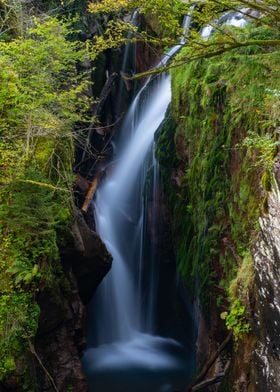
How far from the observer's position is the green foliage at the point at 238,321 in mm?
4953

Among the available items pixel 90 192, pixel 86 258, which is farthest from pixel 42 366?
pixel 90 192

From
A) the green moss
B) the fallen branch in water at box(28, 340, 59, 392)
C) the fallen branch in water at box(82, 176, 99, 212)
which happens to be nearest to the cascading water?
the fallen branch in water at box(82, 176, 99, 212)

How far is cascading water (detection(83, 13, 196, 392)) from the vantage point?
8438 millimetres

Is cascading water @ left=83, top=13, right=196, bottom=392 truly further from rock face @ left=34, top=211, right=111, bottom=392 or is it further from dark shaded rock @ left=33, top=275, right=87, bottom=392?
dark shaded rock @ left=33, top=275, right=87, bottom=392

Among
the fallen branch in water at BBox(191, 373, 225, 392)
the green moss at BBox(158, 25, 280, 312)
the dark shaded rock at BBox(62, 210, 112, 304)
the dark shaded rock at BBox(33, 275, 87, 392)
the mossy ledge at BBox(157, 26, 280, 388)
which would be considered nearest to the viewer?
the mossy ledge at BBox(157, 26, 280, 388)

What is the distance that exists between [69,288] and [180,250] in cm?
286

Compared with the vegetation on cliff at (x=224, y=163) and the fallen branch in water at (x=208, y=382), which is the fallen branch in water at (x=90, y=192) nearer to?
the vegetation on cliff at (x=224, y=163)

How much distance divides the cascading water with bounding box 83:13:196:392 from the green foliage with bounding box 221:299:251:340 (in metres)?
3.56

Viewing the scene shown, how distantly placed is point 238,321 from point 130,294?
19.4ft

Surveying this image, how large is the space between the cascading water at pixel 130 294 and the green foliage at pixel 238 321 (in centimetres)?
356

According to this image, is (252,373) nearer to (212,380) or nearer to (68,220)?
(212,380)

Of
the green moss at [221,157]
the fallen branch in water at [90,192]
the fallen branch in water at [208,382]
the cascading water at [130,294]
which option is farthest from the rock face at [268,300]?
the fallen branch in water at [90,192]

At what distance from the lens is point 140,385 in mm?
8102

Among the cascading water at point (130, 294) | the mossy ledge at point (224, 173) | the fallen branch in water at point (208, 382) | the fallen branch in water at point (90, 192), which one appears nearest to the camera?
the mossy ledge at point (224, 173)
